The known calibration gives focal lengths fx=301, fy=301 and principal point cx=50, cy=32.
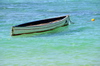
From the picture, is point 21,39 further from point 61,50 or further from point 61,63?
point 61,63

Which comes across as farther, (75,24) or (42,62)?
(75,24)

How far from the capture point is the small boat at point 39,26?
22.0 metres

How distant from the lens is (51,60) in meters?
15.4

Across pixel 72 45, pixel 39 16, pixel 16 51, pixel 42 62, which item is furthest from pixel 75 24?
pixel 42 62

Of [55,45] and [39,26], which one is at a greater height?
[39,26]

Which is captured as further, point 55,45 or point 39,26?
point 39,26

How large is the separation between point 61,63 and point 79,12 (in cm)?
1889

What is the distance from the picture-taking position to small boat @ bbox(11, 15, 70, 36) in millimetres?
21953

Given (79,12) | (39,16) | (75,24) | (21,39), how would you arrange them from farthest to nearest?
1. (79,12)
2. (39,16)
3. (75,24)
4. (21,39)

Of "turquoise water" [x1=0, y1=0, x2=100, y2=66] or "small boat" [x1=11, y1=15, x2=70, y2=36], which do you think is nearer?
"turquoise water" [x1=0, y1=0, x2=100, y2=66]

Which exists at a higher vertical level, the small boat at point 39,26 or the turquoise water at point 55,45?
the small boat at point 39,26

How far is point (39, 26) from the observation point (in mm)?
22719

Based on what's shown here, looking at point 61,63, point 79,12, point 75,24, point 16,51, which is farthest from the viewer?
point 79,12

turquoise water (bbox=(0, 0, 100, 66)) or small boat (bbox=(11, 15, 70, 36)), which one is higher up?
small boat (bbox=(11, 15, 70, 36))
